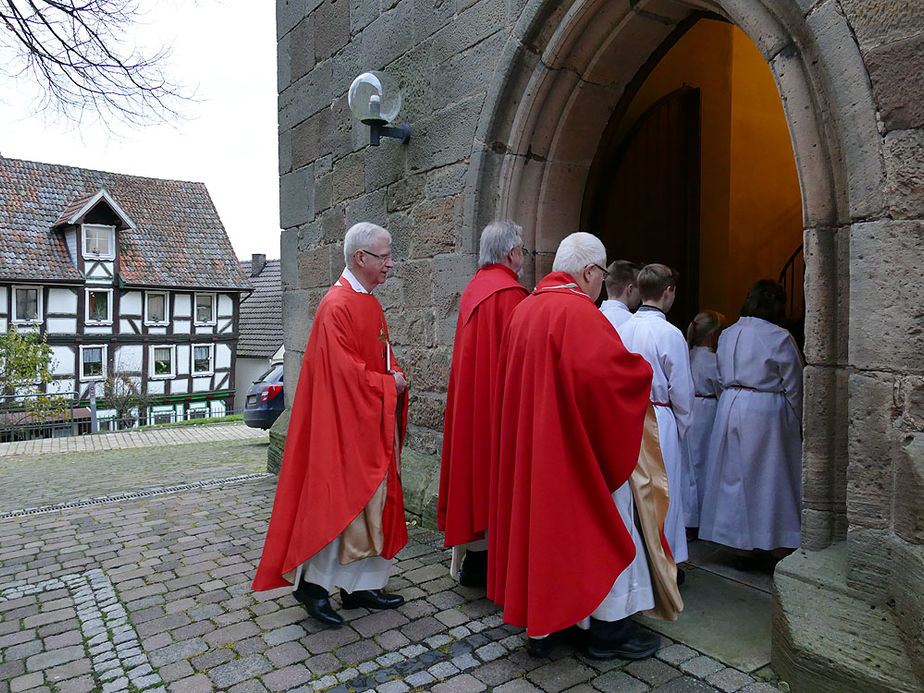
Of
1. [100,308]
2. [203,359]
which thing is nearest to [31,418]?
[100,308]

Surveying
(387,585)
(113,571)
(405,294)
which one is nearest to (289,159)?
(405,294)

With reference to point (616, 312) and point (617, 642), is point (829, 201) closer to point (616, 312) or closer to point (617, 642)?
point (616, 312)

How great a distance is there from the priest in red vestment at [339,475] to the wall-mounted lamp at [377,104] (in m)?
1.74

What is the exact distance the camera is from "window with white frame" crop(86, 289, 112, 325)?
947 inches

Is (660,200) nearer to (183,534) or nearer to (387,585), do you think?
(387,585)

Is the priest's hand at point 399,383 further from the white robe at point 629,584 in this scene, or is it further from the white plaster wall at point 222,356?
the white plaster wall at point 222,356

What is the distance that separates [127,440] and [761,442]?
34.5 ft

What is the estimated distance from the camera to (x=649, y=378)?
8.89 ft

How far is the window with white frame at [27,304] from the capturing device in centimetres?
2247

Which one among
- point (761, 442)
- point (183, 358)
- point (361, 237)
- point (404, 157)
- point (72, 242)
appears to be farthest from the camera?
point (183, 358)

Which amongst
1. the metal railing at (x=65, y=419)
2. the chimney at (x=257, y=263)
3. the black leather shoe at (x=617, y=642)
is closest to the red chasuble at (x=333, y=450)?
the black leather shoe at (x=617, y=642)

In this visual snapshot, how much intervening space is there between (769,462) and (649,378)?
136 centimetres

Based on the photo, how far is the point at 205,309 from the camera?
1040 inches

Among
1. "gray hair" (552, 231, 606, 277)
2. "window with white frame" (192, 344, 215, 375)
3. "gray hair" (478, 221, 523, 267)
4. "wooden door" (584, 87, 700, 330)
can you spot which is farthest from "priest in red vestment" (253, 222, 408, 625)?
"window with white frame" (192, 344, 215, 375)
